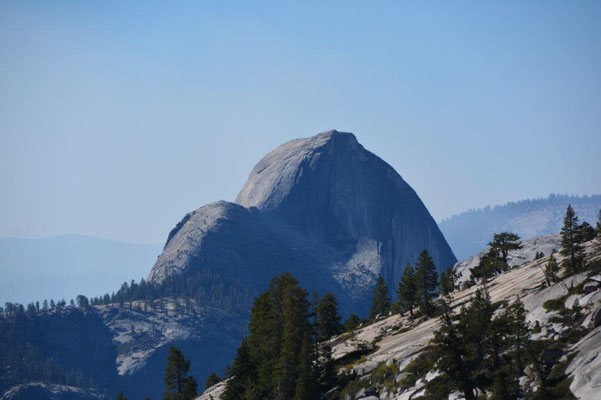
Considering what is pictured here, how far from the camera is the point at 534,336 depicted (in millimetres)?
66750

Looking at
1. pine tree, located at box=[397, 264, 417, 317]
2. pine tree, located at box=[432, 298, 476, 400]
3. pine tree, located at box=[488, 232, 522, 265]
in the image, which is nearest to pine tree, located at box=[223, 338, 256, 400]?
→ pine tree, located at box=[397, 264, 417, 317]

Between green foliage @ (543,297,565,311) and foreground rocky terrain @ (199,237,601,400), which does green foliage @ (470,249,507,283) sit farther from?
green foliage @ (543,297,565,311)

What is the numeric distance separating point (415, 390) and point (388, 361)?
1102 centimetres

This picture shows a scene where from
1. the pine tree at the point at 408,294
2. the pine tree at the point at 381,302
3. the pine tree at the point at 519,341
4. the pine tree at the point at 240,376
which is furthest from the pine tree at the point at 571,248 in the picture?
the pine tree at the point at 381,302

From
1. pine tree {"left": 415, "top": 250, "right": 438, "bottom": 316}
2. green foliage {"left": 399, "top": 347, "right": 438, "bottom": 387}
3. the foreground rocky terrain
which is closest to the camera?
the foreground rocky terrain

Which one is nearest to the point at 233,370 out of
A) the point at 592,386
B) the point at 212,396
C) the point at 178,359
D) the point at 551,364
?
the point at 212,396

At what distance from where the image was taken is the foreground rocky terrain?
57594mm

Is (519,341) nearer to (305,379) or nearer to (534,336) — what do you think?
(534,336)

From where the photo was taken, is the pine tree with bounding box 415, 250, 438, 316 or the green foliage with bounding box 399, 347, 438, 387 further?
the pine tree with bounding box 415, 250, 438, 316

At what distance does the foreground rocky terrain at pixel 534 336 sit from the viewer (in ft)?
189

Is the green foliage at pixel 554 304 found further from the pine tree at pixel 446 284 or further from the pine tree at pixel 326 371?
the pine tree at pixel 446 284

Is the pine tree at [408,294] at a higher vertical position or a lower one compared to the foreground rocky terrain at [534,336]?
higher

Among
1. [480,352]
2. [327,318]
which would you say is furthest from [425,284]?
[480,352]

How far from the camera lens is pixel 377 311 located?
146875mm
